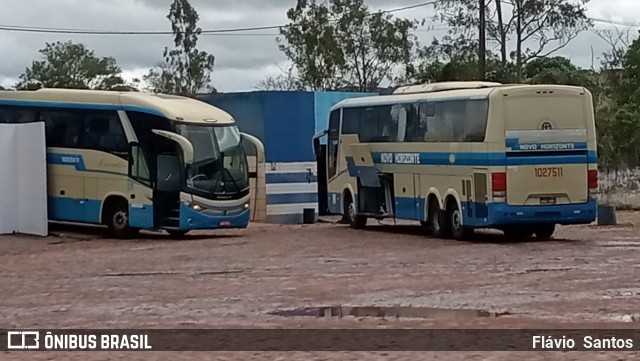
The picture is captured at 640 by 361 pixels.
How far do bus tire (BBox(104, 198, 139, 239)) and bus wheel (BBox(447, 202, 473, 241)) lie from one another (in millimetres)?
7698

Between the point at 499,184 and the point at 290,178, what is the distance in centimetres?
1478

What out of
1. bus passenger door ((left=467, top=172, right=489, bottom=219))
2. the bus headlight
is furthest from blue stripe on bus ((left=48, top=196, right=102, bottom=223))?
bus passenger door ((left=467, top=172, right=489, bottom=219))

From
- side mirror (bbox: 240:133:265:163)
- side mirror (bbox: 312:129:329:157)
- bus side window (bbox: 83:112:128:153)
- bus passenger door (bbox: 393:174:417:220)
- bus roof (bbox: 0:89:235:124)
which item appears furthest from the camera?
side mirror (bbox: 312:129:329:157)

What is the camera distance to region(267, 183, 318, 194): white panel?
3853 centimetres

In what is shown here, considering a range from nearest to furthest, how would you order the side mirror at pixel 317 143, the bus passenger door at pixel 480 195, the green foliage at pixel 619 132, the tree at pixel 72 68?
1. the bus passenger door at pixel 480 195
2. the side mirror at pixel 317 143
3. the green foliage at pixel 619 132
4. the tree at pixel 72 68

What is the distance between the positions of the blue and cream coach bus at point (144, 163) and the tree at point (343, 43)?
29.6m

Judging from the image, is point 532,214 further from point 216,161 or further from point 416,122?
point 216,161

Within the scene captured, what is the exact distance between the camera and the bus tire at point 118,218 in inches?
1137

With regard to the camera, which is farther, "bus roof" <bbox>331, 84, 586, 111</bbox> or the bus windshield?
the bus windshield

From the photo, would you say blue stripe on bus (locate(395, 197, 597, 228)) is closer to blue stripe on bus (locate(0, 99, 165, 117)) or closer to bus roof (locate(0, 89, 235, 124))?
bus roof (locate(0, 89, 235, 124))

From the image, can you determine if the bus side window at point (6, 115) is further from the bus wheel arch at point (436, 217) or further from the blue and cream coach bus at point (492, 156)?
the bus wheel arch at point (436, 217)

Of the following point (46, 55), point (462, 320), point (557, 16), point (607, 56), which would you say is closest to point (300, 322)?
point (462, 320)

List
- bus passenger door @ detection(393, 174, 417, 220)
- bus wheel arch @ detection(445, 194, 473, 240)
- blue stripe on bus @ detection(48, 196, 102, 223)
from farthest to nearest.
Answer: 1. blue stripe on bus @ detection(48, 196, 102, 223)
2. bus passenger door @ detection(393, 174, 417, 220)
3. bus wheel arch @ detection(445, 194, 473, 240)

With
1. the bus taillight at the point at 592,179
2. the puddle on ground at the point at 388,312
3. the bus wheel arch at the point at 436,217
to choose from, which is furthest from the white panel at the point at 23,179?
the puddle on ground at the point at 388,312
